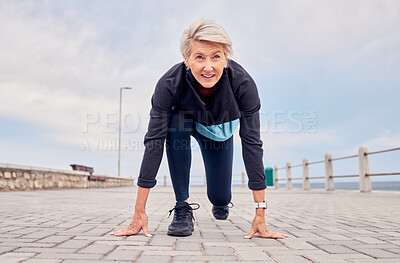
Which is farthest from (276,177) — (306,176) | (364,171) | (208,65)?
(208,65)

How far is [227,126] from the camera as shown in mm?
3064

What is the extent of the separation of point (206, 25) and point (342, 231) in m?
2.04

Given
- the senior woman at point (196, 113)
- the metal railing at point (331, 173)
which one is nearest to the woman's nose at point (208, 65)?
the senior woman at point (196, 113)

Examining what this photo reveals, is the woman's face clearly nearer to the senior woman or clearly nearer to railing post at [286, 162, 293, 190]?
the senior woman

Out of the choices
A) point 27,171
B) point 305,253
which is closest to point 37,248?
point 305,253

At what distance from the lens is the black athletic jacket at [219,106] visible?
2.61 metres

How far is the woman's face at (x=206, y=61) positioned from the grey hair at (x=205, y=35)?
38 mm

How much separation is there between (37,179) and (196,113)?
30.7 ft

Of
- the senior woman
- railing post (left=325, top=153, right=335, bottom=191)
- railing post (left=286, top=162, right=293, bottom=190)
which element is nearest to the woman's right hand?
the senior woman

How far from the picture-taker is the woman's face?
2.36m

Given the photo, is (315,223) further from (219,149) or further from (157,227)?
(157,227)

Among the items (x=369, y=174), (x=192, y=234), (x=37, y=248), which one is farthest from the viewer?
(x=369, y=174)

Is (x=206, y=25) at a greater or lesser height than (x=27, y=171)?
greater

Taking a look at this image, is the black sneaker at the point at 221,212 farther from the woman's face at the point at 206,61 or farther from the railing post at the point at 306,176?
the railing post at the point at 306,176
